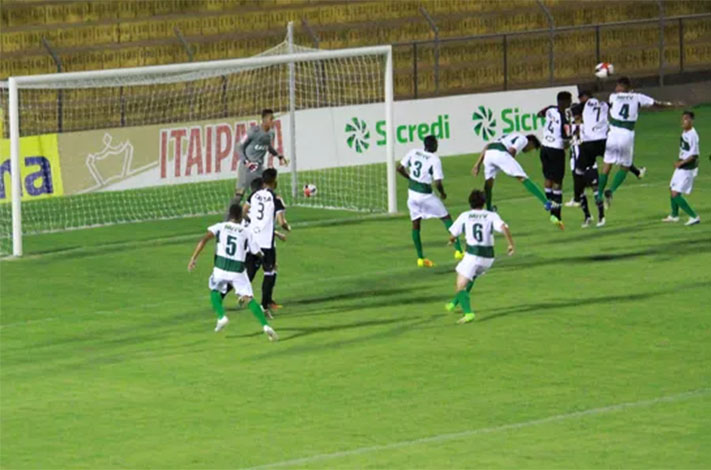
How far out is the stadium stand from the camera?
4044 centimetres

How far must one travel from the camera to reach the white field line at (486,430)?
1501 centimetres

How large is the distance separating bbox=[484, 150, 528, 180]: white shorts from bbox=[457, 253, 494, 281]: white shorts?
20.2ft

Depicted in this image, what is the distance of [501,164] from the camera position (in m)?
26.7

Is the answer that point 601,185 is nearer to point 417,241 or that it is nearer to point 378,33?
point 417,241

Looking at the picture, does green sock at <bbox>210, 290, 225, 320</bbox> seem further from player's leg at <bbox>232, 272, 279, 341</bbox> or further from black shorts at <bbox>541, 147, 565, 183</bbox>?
black shorts at <bbox>541, 147, 565, 183</bbox>

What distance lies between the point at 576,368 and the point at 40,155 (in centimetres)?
1645

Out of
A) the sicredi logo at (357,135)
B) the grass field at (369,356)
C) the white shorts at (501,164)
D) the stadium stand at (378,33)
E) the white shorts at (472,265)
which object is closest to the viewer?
the grass field at (369,356)

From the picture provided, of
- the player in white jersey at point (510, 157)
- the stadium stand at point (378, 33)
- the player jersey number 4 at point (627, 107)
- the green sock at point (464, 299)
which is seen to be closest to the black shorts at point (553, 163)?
the player in white jersey at point (510, 157)

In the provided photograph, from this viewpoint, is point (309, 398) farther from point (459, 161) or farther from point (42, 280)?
point (459, 161)

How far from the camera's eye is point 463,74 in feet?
147

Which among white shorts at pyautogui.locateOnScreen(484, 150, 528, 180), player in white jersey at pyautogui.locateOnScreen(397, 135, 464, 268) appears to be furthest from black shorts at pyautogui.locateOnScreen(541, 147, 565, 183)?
player in white jersey at pyautogui.locateOnScreen(397, 135, 464, 268)

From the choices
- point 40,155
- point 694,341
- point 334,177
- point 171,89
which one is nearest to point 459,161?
point 334,177

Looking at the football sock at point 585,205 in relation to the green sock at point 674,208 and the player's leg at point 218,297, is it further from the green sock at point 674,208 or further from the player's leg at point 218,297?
the player's leg at point 218,297

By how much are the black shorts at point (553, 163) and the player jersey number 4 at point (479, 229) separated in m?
7.34
